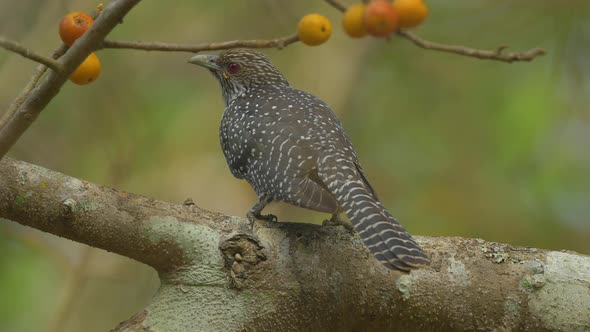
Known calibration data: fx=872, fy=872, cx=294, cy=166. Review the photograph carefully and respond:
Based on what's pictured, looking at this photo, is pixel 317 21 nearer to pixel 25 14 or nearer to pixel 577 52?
pixel 25 14

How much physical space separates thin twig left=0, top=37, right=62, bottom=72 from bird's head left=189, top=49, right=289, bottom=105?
3.06 metres

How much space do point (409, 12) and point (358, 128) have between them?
5041 mm

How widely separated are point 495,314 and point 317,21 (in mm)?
1614

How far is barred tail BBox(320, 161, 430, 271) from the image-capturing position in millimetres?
3309

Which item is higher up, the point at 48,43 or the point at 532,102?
the point at 532,102

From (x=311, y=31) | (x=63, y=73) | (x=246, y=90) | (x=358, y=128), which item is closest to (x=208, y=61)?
(x=246, y=90)

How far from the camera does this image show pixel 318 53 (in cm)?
Result: 696

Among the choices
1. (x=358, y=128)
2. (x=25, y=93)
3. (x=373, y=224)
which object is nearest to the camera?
(x=25, y=93)

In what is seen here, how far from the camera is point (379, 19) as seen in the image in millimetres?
2504

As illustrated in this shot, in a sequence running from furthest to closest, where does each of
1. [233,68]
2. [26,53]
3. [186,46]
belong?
[233,68]
[186,46]
[26,53]

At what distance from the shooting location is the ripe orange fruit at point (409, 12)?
2617mm

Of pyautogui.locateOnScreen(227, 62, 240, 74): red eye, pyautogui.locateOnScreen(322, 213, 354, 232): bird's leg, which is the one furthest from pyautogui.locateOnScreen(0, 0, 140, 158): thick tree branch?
pyautogui.locateOnScreen(227, 62, 240, 74): red eye

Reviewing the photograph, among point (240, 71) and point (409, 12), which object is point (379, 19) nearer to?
point (409, 12)

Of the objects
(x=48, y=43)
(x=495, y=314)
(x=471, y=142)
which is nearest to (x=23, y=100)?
(x=495, y=314)
